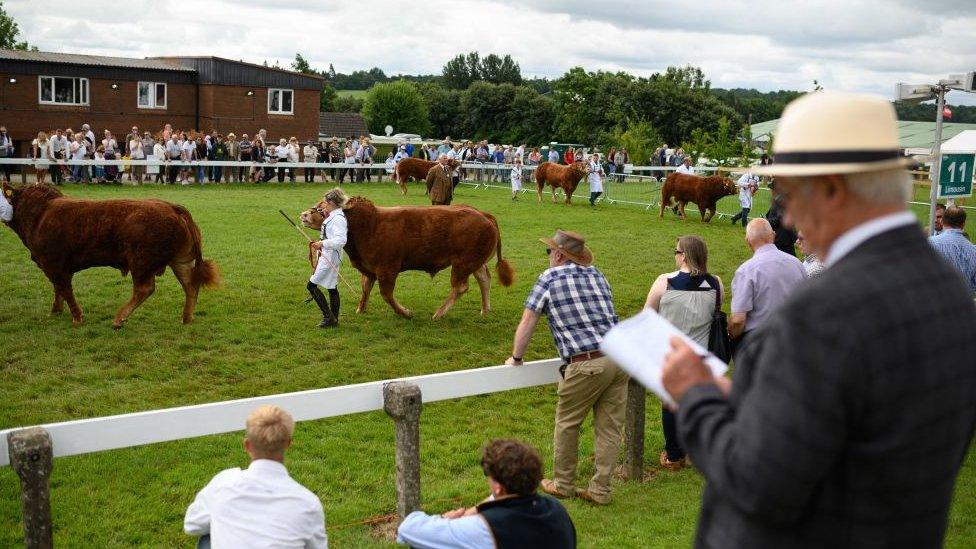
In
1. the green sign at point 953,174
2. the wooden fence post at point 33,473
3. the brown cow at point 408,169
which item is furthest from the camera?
the brown cow at point 408,169

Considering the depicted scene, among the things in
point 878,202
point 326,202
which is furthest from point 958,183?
point 878,202

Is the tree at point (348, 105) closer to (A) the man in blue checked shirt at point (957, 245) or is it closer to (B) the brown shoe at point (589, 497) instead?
(A) the man in blue checked shirt at point (957, 245)

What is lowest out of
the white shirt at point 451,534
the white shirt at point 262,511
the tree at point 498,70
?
the white shirt at point 451,534

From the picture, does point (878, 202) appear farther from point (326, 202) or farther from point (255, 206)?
point (255, 206)

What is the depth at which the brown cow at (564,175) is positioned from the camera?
29766 mm

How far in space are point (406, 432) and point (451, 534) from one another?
59.7 inches

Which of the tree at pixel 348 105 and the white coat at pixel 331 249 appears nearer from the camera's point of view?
→ the white coat at pixel 331 249

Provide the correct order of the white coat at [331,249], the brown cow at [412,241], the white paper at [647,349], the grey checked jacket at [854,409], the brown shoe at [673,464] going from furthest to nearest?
the brown cow at [412,241], the white coat at [331,249], the brown shoe at [673,464], the white paper at [647,349], the grey checked jacket at [854,409]

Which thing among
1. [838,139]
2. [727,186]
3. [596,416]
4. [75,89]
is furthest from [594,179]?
[838,139]

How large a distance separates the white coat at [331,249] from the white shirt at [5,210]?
13.1 feet

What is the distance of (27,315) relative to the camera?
39.5 ft

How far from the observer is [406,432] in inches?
222

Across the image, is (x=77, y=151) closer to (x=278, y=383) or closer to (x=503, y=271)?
(x=503, y=271)

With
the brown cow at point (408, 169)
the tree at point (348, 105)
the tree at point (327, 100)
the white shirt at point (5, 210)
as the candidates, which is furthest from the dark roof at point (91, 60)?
the tree at point (348, 105)
